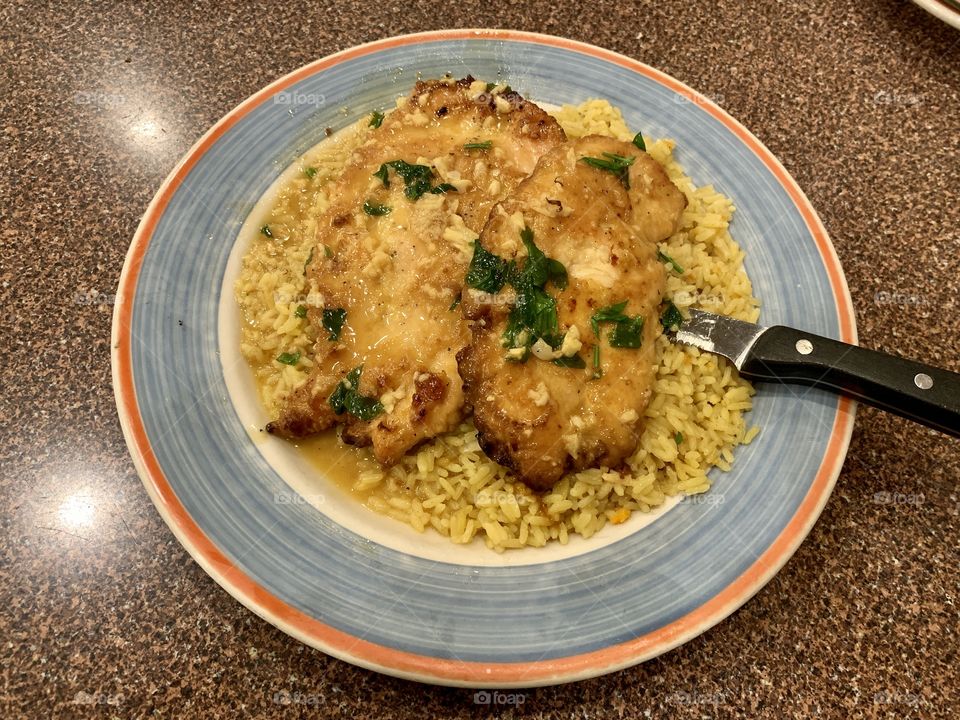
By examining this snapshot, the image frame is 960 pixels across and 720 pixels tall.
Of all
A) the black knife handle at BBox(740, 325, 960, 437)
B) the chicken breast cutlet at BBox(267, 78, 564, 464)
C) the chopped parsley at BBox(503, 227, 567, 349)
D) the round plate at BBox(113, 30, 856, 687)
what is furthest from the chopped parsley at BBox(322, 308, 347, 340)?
the black knife handle at BBox(740, 325, 960, 437)

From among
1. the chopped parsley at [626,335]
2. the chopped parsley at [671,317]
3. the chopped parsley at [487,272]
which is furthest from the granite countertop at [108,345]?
the chopped parsley at [487,272]

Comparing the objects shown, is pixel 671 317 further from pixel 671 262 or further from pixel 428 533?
pixel 428 533

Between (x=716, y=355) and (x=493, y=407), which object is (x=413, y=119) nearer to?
(x=493, y=407)

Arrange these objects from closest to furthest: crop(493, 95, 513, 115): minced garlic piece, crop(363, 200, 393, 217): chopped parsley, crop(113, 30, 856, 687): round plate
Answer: crop(113, 30, 856, 687): round plate
crop(363, 200, 393, 217): chopped parsley
crop(493, 95, 513, 115): minced garlic piece

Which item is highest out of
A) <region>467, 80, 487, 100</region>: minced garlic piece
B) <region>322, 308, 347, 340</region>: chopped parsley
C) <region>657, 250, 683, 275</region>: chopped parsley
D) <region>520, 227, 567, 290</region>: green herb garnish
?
<region>467, 80, 487, 100</region>: minced garlic piece

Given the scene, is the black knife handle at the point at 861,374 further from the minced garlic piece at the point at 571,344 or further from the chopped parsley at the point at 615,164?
the chopped parsley at the point at 615,164

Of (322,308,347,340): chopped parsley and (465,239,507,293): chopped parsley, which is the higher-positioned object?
(465,239,507,293): chopped parsley

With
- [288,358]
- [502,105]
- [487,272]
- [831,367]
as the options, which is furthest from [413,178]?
[831,367]

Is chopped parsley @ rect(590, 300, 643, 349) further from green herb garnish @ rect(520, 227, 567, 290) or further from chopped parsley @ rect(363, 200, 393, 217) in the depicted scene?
chopped parsley @ rect(363, 200, 393, 217)
